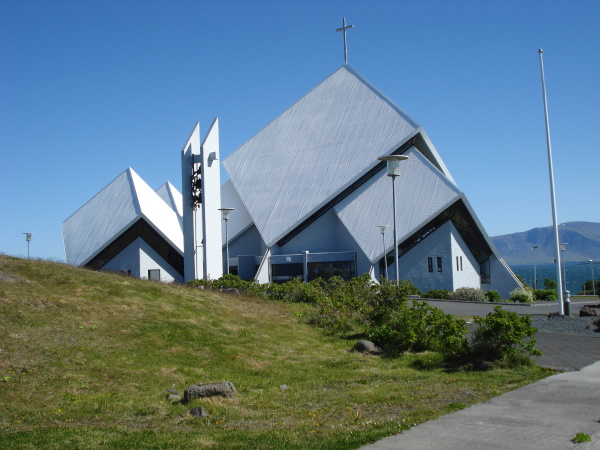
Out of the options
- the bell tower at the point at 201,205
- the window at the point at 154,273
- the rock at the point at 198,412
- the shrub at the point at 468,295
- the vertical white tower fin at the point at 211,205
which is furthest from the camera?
the window at the point at 154,273

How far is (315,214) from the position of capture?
39750 millimetres

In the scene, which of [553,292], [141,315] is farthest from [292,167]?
[141,315]

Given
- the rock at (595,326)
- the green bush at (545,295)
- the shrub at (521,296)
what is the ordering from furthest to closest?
A: the green bush at (545,295), the shrub at (521,296), the rock at (595,326)

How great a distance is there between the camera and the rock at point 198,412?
8485 millimetres

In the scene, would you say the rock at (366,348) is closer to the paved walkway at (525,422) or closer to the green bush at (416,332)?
the green bush at (416,332)

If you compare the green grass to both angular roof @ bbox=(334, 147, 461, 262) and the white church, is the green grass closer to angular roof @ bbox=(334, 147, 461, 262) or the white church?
the white church

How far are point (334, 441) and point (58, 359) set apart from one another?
604 cm

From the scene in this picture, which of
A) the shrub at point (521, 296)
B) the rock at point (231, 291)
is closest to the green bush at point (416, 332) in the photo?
the rock at point (231, 291)

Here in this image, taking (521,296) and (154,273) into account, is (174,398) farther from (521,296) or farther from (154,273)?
(154,273)

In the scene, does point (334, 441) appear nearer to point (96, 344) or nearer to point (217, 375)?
point (217, 375)

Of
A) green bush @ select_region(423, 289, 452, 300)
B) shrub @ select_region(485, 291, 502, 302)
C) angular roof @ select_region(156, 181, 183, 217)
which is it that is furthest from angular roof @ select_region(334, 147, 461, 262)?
angular roof @ select_region(156, 181, 183, 217)

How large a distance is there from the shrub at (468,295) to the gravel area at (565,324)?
12425 mm

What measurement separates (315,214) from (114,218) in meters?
13.2

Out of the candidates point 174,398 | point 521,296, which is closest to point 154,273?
point 521,296
